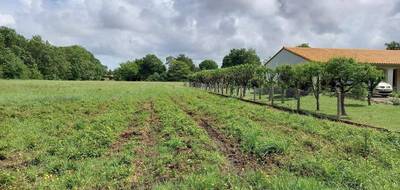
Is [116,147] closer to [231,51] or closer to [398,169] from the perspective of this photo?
[398,169]

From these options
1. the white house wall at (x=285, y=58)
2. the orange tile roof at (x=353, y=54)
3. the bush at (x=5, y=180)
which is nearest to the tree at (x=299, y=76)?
the orange tile roof at (x=353, y=54)

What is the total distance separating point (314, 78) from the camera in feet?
84.0

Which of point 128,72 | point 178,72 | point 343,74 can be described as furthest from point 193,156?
point 128,72

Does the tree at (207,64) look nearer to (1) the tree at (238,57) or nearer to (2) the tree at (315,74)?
(1) the tree at (238,57)

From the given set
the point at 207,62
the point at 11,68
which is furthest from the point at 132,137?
the point at 207,62

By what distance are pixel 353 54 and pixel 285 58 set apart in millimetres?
6927

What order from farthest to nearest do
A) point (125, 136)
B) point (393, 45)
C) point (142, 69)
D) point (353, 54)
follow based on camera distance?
point (142, 69) < point (393, 45) < point (353, 54) < point (125, 136)

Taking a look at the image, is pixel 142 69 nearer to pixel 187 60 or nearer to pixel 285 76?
pixel 187 60

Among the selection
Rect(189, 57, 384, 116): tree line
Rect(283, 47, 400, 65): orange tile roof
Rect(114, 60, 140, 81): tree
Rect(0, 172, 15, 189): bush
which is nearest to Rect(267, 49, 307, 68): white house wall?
Rect(283, 47, 400, 65): orange tile roof

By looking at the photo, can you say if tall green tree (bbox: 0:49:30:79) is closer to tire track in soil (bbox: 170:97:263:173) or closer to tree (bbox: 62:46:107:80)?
tree (bbox: 62:46:107:80)

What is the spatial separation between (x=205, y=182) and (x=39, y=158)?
13.9 ft

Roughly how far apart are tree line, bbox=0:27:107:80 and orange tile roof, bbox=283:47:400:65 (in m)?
61.5

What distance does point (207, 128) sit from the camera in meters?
14.7

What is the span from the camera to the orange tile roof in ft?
138
